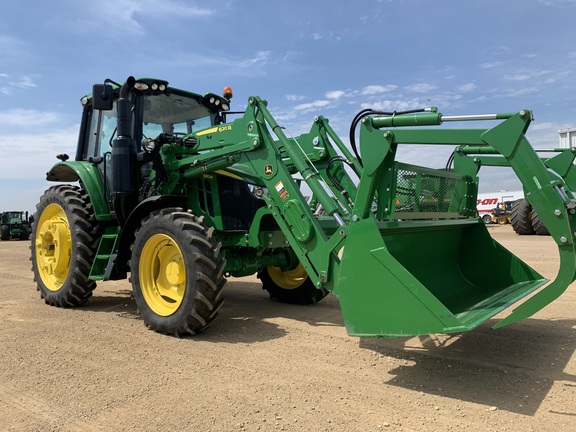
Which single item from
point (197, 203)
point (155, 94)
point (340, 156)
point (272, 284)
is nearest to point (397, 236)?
point (340, 156)

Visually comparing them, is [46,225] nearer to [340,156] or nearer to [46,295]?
[46,295]

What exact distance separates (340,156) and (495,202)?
36970mm

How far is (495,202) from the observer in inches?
1539

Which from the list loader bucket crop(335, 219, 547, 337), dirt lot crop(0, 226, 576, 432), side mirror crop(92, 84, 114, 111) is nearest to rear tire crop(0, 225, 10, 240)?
dirt lot crop(0, 226, 576, 432)

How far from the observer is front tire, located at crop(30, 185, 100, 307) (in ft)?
Result: 19.9

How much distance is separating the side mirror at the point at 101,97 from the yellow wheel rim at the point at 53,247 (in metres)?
1.80

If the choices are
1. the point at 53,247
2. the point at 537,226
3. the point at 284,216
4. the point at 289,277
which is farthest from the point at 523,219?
the point at 53,247

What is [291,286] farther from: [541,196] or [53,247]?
[541,196]

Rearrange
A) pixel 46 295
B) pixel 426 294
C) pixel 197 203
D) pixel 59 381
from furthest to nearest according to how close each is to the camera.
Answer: pixel 46 295 < pixel 197 203 < pixel 59 381 < pixel 426 294

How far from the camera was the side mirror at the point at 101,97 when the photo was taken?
5289mm

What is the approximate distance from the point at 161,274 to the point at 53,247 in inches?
93.6

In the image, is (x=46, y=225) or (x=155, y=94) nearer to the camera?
(x=155, y=94)

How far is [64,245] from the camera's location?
650 centimetres

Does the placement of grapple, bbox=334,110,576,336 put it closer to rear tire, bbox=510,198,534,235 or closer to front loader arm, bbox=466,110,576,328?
front loader arm, bbox=466,110,576,328
